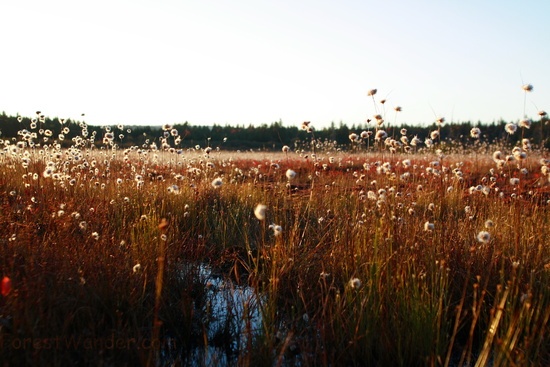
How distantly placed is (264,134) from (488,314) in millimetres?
38526

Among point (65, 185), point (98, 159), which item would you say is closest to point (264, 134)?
point (98, 159)

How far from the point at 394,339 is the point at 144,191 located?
437 centimetres

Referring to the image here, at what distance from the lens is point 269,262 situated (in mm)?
3848

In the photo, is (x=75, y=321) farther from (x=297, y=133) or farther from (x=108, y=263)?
(x=297, y=133)

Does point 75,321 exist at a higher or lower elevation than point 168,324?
higher

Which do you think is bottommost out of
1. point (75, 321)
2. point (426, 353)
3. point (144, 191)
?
point (426, 353)

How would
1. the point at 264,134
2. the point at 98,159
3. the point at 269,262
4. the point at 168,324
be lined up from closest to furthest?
1. the point at 168,324
2. the point at 269,262
3. the point at 98,159
4. the point at 264,134

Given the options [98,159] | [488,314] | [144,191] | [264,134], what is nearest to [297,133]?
[264,134]

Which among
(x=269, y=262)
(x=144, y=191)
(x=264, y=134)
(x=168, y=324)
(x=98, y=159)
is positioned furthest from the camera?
(x=264, y=134)

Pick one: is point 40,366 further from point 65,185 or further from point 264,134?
point 264,134

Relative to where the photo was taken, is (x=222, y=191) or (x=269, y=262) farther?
(x=222, y=191)

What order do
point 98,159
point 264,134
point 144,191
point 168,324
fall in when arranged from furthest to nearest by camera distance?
point 264,134
point 98,159
point 144,191
point 168,324

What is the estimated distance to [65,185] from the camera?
6.32m

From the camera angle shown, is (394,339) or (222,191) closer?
(394,339)
